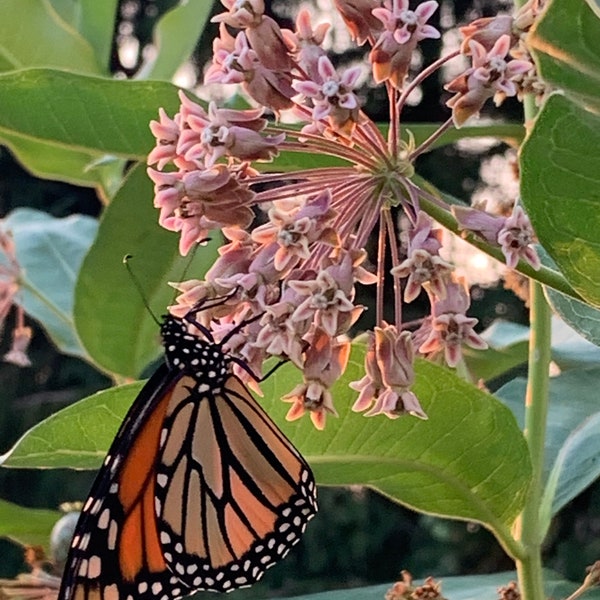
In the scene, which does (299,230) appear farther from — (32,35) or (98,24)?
(98,24)

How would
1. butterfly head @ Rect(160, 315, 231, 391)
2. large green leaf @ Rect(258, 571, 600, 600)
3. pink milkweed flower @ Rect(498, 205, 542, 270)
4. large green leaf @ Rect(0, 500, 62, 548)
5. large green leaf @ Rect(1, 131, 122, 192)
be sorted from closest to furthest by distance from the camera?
pink milkweed flower @ Rect(498, 205, 542, 270)
butterfly head @ Rect(160, 315, 231, 391)
large green leaf @ Rect(258, 571, 600, 600)
large green leaf @ Rect(0, 500, 62, 548)
large green leaf @ Rect(1, 131, 122, 192)

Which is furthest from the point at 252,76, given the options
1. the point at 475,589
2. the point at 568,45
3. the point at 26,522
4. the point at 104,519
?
the point at 26,522

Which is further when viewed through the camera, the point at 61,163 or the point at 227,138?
the point at 61,163

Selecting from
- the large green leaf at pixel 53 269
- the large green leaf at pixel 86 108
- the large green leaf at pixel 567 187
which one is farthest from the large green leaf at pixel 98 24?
the large green leaf at pixel 567 187

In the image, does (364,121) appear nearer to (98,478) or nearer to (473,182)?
(98,478)

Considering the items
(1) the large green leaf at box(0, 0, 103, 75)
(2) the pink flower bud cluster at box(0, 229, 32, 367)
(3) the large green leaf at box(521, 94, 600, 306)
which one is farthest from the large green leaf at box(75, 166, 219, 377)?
(3) the large green leaf at box(521, 94, 600, 306)

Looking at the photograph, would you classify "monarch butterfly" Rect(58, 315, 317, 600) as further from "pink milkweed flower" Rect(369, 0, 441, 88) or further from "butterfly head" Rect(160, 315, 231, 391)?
"pink milkweed flower" Rect(369, 0, 441, 88)

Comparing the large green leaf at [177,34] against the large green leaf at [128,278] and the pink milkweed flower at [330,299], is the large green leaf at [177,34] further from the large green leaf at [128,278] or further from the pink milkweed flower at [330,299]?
the pink milkweed flower at [330,299]
